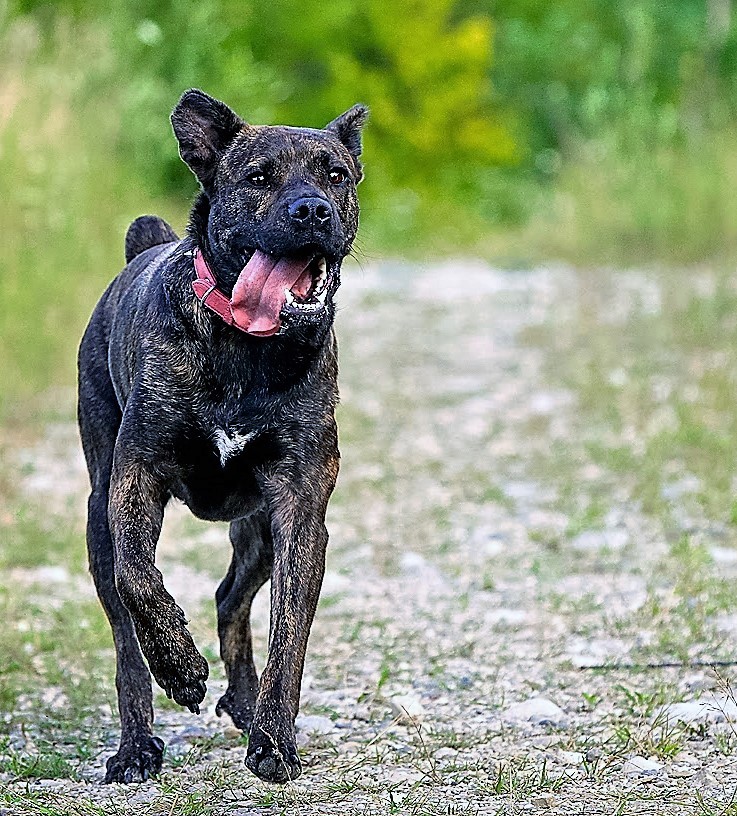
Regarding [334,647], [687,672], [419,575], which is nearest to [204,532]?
[419,575]

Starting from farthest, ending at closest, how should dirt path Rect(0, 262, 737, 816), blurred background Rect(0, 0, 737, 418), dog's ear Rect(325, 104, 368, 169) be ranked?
blurred background Rect(0, 0, 737, 418) → dog's ear Rect(325, 104, 368, 169) → dirt path Rect(0, 262, 737, 816)

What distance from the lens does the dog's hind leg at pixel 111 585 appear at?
Answer: 14.0 feet

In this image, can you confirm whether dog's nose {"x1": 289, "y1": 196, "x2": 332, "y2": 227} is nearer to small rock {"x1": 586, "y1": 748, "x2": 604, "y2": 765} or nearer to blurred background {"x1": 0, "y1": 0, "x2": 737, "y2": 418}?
blurred background {"x1": 0, "y1": 0, "x2": 737, "y2": 418}

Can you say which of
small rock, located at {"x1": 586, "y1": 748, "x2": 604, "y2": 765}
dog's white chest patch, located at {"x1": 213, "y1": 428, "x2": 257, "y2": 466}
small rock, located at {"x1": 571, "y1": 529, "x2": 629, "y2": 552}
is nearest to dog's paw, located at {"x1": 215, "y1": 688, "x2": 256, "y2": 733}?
dog's white chest patch, located at {"x1": 213, "y1": 428, "x2": 257, "y2": 466}

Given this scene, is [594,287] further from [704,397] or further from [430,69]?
[430,69]

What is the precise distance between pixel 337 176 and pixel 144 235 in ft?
3.57

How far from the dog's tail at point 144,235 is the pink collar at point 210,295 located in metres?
0.96

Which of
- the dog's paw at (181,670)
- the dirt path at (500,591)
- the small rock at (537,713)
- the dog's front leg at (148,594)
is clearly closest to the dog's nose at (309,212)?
the dog's front leg at (148,594)

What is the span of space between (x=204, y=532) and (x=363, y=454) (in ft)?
5.56

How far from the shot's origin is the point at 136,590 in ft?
13.5

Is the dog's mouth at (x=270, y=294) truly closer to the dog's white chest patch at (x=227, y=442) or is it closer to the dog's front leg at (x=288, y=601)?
the dog's white chest patch at (x=227, y=442)

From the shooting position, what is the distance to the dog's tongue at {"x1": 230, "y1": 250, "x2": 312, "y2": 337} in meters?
4.29

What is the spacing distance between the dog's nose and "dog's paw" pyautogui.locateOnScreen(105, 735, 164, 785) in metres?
1.52

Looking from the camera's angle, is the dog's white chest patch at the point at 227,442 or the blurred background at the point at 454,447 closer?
the dog's white chest patch at the point at 227,442
